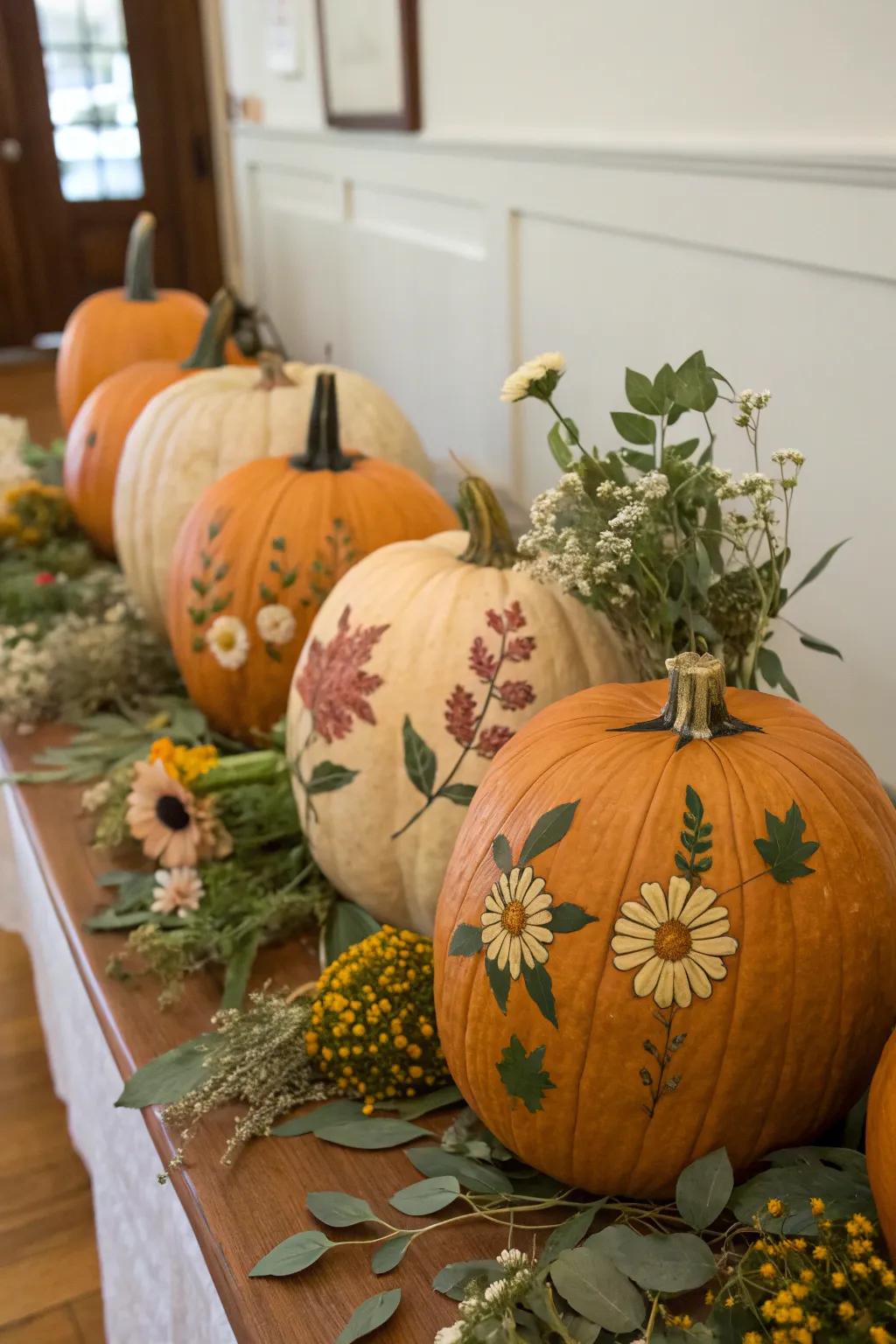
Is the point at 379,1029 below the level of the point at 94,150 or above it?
below

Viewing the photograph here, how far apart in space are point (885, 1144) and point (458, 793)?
397 millimetres

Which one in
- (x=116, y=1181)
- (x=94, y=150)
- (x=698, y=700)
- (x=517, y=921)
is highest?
(x=94, y=150)

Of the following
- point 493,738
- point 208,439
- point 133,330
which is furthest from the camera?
point 133,330

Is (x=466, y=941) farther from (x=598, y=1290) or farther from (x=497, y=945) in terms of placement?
(x=598, y=1290)

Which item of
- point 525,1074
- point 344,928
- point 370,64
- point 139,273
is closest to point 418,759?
point 344,928

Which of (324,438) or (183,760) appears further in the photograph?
(324,438)

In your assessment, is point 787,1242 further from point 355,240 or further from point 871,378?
point 355,240

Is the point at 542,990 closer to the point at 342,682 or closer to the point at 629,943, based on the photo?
the point at 629,943

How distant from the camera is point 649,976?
625mm

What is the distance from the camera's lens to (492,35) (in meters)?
1.50

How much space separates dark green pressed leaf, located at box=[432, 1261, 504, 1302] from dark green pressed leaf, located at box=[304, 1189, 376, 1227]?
0.06 meters

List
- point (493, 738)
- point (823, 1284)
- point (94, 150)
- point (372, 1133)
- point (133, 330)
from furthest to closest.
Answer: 1. point (94, 150)
2. point (133, 330)
3. point (493, 738)
4. point (372, 1133)
5. point (823, 1284)

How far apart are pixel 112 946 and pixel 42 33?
3076 millimetres

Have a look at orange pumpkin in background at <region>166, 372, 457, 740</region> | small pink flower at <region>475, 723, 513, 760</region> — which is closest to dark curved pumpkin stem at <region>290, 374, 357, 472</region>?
orange pumpkin in background at <region>166, 372, 457, 740</region>
